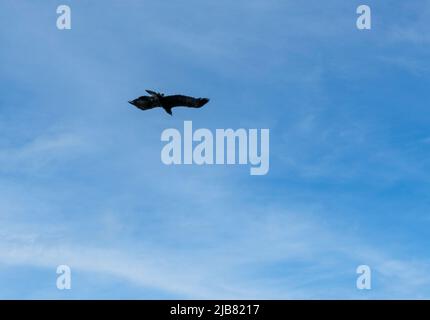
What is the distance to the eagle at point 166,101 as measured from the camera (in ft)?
178

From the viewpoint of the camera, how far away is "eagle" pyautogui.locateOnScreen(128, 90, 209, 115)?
178ft

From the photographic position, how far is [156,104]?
55406mm

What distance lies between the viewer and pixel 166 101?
55281mm
